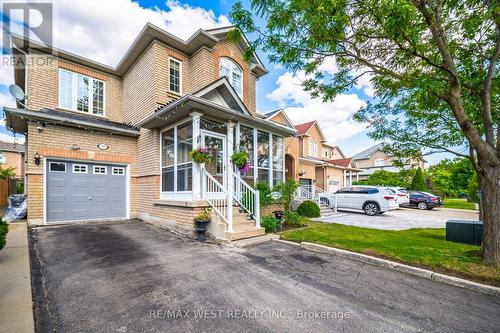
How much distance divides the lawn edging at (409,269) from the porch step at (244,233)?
1.51 meters

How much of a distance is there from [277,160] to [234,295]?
24.5 feet

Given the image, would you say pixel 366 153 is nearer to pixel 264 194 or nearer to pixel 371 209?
pixel 371 209

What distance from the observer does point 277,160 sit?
10.2 m

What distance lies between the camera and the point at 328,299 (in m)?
3.20

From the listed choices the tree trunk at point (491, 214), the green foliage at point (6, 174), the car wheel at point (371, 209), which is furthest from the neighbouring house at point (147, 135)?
the green foliage at point (6, 174)

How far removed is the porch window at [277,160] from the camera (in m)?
10.1

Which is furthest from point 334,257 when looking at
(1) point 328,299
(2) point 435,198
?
(2) point 435,198

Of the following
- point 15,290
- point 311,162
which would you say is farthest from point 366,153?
point 15,290

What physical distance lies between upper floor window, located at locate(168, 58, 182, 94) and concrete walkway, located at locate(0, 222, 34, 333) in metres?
7.42

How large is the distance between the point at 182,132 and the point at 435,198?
20882 millimetres

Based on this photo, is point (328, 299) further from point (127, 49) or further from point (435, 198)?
point (435, 198)

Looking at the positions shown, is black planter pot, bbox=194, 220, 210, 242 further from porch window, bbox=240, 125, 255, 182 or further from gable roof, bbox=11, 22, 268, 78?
gable roof, bbox=11, 22, 268, 78

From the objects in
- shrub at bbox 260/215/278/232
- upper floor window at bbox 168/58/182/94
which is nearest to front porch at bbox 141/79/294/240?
shrub at bbox 260/215/278/232

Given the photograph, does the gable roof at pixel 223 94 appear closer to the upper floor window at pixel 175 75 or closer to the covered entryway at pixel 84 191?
the upper floor window at pixel 175 75
